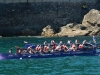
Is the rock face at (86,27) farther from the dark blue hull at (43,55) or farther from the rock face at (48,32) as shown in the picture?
the dark blue hull at (43,55)

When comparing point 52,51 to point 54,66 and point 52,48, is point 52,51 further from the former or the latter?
point 54,66

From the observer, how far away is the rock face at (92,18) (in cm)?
8144

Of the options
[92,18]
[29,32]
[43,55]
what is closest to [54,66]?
[43,55]

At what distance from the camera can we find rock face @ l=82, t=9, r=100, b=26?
267 feet

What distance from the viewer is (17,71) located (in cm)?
3609

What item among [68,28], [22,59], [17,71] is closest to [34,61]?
[22,59]

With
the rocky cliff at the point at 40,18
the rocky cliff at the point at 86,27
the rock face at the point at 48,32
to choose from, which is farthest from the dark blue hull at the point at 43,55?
the rock face at the point at 48,32

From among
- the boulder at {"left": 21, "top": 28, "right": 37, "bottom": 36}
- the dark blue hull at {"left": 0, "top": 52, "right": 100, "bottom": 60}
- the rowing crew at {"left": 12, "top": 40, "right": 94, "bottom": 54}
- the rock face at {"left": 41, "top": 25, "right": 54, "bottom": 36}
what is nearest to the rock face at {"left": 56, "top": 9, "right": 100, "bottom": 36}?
the rock face at {"left": 41, "top": 25, "right": 54, "bottom": 36}

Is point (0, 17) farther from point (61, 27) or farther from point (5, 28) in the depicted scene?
point (61, 27)

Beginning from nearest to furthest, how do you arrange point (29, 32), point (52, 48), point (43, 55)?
point (43, 55), point (52, 48), point (29, 32)

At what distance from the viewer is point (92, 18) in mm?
81688

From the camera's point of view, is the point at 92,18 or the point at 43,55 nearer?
the point at 43,55

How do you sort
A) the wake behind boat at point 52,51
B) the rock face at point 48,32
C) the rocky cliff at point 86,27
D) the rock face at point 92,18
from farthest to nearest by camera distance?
the rock face at point 92,18 < the rock face at point 48,32 < the rocky cliff at point 86,27 < the wake behind boat at point 52,51

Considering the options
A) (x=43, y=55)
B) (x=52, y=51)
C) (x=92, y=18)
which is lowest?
(x=43, y=55)
